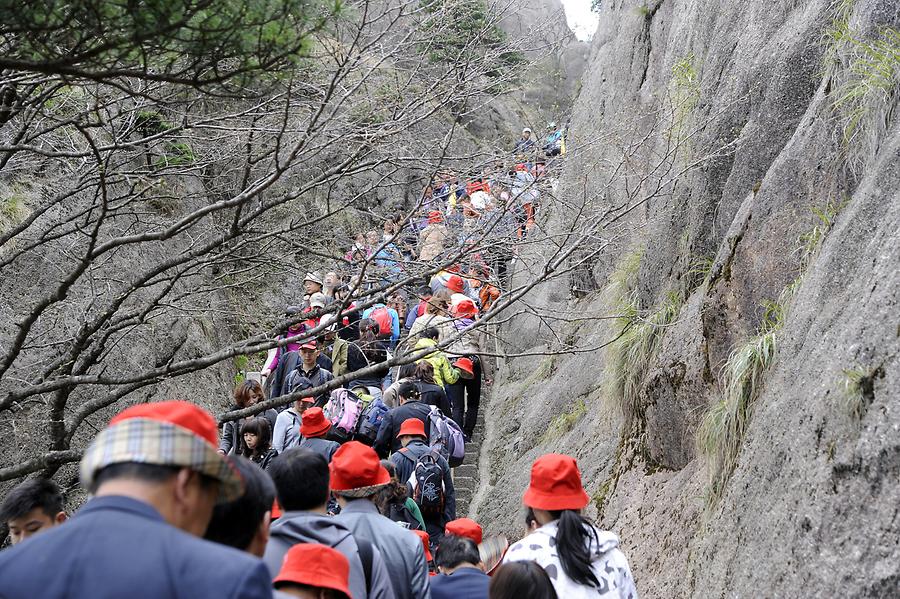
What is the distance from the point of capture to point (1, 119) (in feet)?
16.8

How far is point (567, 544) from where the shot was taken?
3.94 m

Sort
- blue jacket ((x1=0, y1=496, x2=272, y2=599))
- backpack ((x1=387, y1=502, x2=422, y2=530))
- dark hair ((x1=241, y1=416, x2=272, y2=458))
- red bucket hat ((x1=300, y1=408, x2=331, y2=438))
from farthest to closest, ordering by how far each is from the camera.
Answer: dark hair ((x1=241, y1=416, x2=272, y2=458)) → red bucket hat ((x1=300, y1=408, x2=331, y2=438)) → backpack ((x1=387, y1=502, x2=422, y2=530)) → blue jacket ((x1=0, y1=496, x2=272, y2=599))

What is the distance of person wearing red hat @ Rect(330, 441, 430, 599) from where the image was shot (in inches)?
162

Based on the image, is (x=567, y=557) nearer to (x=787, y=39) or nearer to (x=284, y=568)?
(x=284, y=568)

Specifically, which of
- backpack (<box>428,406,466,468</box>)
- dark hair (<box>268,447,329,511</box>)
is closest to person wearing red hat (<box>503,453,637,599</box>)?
dark hair (<box>268,447,329,511</box>)

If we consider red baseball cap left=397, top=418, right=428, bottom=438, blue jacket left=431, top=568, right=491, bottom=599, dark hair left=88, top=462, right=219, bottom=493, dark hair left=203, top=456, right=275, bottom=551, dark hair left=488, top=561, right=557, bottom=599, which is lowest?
red baseball cap left=397, top=418, right=428, bottom=438

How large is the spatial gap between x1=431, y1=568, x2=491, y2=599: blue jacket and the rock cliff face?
50.0 inches

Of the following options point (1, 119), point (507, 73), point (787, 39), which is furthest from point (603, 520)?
point (1, 119)

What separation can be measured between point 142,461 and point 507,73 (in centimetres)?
546

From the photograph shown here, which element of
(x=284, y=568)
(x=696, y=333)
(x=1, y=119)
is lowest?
(x=696, y=333)

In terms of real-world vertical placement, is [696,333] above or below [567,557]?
below

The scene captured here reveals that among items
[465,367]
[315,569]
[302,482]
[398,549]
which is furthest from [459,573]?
[465,367]

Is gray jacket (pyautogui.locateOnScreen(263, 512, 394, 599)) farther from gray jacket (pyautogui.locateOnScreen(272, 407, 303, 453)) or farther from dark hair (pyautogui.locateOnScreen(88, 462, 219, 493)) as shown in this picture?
gray jacket (pyautogui.locateOnScreen(272, 407, 303, 453))

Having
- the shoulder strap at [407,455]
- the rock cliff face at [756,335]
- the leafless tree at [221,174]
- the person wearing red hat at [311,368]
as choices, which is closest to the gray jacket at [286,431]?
the leafless tree at [221,174]
